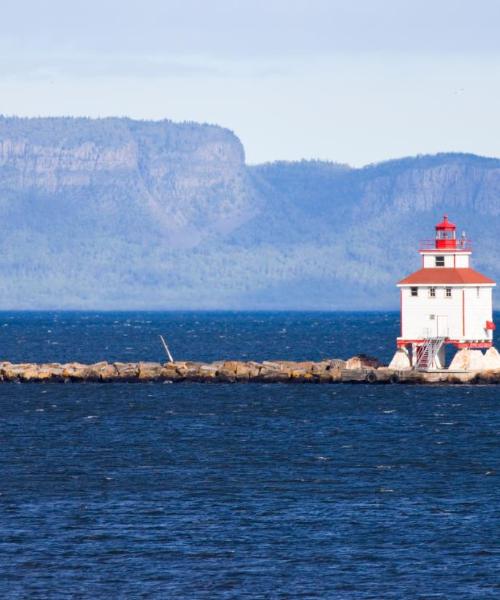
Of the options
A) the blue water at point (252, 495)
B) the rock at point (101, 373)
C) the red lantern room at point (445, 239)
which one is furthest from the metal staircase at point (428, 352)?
the rock at point (101, 373)

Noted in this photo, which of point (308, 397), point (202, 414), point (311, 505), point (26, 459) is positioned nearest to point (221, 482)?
point (311, 505)

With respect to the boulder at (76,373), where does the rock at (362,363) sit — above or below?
above

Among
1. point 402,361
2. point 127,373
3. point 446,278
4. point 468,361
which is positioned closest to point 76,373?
point 127,373

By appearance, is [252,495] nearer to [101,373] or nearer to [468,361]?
[468,361]

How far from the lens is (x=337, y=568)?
35500 mm

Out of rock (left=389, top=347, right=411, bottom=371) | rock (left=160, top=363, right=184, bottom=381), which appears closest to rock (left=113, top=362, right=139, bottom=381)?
rock (left=160, top=363, right=184, bottom=381)

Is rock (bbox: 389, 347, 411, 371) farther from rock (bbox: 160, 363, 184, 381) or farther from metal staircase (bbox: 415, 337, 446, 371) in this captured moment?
rock (bbox: 160, 363, 184, 381)

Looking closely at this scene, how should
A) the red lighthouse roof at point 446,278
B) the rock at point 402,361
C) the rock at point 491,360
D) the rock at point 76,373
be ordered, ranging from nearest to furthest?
the red lighthouse roof at point 446,278, the rock at point 491,360, the rock at point 402,361, the rock at point 76,373

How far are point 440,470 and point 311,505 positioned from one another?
26.9 ft

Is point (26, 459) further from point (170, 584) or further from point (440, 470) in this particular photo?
point (170, 584)

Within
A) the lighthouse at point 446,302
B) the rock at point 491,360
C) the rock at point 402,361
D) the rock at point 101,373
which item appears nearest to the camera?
the lighthouse at point 446,302

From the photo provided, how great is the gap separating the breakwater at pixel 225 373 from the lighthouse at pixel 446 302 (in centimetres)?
320

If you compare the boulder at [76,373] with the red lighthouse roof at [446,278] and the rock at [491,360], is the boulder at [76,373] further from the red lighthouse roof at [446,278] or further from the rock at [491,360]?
the rock at [491,360]

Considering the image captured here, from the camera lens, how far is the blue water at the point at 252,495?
114 ft
